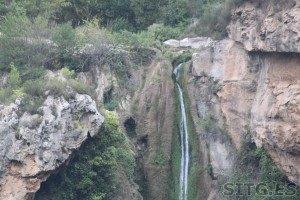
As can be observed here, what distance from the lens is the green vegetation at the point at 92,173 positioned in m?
38.4

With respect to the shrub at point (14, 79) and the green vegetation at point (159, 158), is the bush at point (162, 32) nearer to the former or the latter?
the green vegetation at point (159, 158)

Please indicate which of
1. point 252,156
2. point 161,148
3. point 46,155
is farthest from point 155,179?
point 46,155

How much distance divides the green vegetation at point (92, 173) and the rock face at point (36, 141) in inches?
40.9

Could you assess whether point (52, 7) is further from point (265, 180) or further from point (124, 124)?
point (265, 180)

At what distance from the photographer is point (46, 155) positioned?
36.8 metres

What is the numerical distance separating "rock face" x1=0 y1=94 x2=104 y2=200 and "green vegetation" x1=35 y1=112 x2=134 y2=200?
1039mm

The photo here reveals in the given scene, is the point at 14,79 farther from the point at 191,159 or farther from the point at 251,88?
the point at 251,88

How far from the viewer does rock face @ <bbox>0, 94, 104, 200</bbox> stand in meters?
36.4

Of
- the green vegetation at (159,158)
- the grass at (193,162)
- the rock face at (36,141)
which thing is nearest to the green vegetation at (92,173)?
the rock face at (36,141)

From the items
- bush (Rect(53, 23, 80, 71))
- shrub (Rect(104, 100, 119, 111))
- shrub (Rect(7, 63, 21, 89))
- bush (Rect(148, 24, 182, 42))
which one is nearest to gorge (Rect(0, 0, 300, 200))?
shrub (Rect(104, 100, 119, 111))

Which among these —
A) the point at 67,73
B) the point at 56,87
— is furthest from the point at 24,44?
the point at 56,87

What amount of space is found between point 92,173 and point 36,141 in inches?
138

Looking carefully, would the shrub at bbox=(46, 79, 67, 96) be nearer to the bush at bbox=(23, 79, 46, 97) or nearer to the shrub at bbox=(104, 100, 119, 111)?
the bush at bbox=(23, 79, 46, 97)

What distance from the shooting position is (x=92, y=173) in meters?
39.0
